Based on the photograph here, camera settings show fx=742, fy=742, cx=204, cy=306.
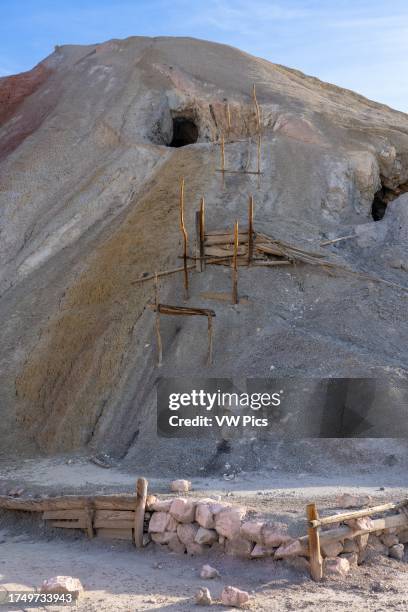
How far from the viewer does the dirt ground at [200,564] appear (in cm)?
846

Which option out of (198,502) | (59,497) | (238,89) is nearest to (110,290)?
(59,497)

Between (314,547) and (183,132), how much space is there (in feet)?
65.2

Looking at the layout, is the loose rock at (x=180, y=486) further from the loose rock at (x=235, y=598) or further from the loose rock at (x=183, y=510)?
the loose rock at (x=235, y=598)

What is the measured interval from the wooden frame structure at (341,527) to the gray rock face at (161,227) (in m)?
3.44

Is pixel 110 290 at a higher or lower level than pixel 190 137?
lower

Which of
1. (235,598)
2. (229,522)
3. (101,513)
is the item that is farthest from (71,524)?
(235,598)

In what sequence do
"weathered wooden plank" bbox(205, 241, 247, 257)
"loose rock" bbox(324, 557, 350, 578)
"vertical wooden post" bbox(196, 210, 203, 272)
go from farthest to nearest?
"vertical wooden post" bbox(196, 210, 203, 272) → "weathered wooden plank" bbox(205, 241, 247, 257) → "loose rock" bbox(324, 557, 350, 578)

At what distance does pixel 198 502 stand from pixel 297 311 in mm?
7532

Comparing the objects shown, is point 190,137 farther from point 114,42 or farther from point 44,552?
point 44,552

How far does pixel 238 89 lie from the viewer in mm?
26031

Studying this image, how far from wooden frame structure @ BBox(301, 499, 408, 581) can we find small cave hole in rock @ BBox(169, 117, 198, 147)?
18.6 metres

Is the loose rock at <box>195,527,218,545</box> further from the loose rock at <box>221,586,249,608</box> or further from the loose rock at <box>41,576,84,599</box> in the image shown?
the loose rock at <box>41,576,84,599</box>

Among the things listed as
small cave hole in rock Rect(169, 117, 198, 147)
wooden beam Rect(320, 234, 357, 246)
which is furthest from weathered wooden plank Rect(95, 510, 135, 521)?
small cave hole in rock Rect(169, 117, 198, 147)

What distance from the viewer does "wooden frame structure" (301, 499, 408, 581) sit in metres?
8.83
